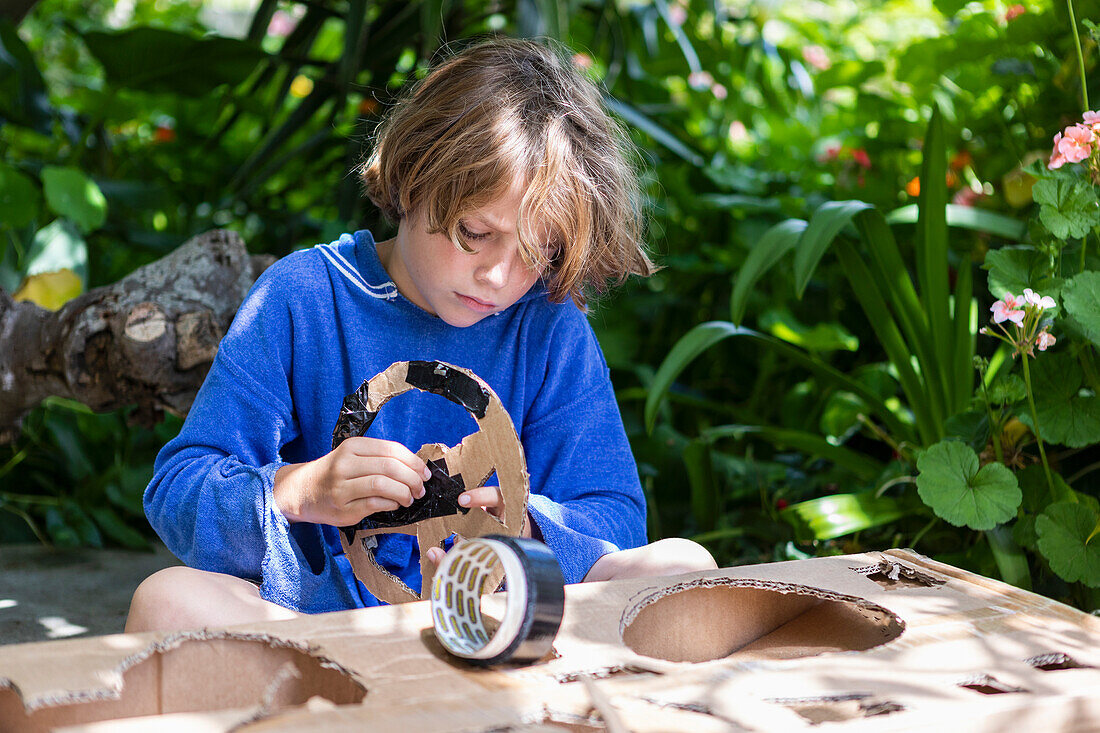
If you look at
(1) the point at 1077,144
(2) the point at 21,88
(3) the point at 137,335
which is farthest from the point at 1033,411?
(2) the point at 21,88

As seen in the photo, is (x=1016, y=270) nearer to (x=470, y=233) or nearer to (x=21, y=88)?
(x=470, y=233)

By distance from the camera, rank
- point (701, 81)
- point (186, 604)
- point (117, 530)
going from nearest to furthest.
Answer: point (186, 604), point (117, 530), point (701, 81)

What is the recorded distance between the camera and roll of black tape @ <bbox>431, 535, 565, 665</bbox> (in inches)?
24.6

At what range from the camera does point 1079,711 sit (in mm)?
605

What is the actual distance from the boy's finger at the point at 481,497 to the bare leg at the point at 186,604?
0.57ft

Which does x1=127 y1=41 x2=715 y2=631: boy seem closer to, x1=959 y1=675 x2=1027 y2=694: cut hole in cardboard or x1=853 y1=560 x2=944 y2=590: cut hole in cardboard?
x1=853 y1=560 x2=944 y2=590: cut hole in cardboard

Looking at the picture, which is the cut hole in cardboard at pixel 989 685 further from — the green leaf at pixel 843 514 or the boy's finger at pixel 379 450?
the green leaf at pixel 843 514

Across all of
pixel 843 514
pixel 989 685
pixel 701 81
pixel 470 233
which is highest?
pixel 701 81

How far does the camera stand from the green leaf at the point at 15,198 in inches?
68.6

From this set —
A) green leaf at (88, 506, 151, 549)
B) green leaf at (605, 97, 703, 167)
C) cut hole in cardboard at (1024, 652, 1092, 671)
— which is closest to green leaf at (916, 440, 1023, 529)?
cut hole in cardboard at (1024, 652, 1092, 671)

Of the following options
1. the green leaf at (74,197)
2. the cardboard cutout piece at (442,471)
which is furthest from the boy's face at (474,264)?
the green leaf at (74,197)

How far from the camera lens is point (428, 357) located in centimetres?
111

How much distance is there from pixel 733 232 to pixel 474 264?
1342mm

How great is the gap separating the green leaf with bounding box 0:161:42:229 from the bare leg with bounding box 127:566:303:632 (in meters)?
1.18
